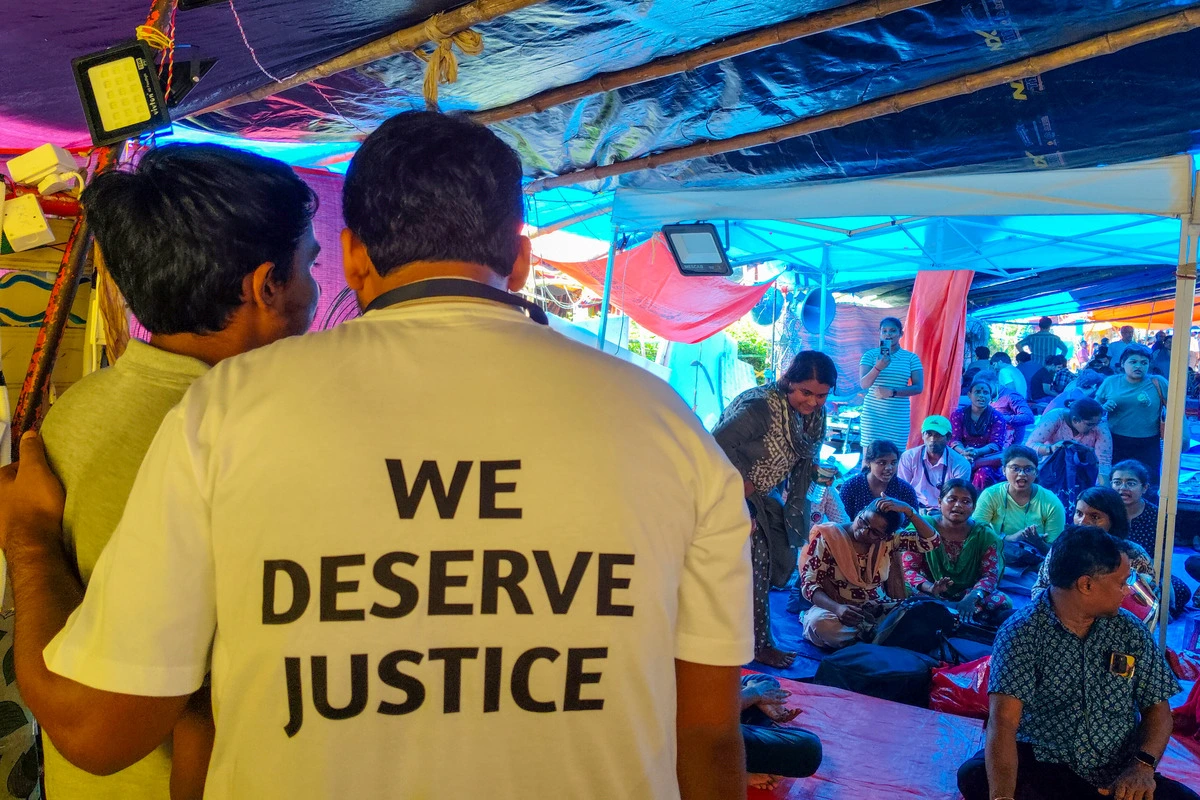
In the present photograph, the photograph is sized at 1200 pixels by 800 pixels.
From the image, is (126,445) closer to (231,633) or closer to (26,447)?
(26,447)

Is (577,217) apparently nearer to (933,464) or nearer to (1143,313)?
(933,464)

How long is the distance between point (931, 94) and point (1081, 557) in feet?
5.38

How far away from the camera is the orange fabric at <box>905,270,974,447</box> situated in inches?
304

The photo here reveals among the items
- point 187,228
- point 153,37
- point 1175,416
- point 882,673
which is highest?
point 153,37

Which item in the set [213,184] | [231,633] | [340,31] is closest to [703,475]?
[231,633]

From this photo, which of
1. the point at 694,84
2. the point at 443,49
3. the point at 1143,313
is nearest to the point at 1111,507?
the point at 694,84

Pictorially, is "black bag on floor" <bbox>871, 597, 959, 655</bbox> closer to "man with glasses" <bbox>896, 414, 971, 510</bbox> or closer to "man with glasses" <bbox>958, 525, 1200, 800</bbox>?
"man with glasses" <bbox>958, 525, 1200, 800</bbox>

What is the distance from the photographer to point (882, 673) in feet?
12.9

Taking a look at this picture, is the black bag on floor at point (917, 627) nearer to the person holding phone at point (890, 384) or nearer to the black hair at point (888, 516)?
the black hair at point (888, 516)

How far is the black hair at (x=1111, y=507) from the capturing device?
4.25 meters

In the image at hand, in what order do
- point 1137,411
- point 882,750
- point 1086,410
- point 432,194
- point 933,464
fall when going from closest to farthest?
point 432,194
point 882,750
point 933,464
point 1086,410
point 1137,411

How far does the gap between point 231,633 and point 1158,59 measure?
3110mm

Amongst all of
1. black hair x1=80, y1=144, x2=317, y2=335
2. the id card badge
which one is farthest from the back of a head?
black hair x1=80, y1=144, x2=317, y2=335

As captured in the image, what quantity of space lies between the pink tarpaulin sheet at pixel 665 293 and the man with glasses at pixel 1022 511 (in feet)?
9.86
